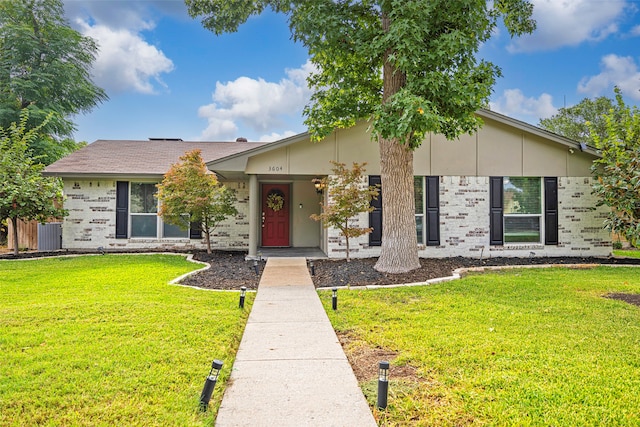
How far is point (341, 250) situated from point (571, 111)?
2327cm

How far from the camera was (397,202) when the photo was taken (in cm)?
807

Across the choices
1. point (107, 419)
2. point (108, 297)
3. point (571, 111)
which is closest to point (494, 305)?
point (107, 419)

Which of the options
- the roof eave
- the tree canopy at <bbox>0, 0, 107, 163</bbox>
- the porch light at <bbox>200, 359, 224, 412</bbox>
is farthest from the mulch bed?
the tree canopy at <bbox>0, 0, 107, 163</bbox>

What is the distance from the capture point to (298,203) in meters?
13.4

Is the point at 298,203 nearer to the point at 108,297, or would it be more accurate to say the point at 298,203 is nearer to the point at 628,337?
the point at 108,297

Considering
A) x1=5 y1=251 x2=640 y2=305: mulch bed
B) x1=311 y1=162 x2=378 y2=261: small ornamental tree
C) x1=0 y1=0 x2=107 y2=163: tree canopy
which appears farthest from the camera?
x1=0 y1=0 x2=107 y2=163: tree canopy

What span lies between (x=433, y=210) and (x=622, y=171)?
4058 millimetres

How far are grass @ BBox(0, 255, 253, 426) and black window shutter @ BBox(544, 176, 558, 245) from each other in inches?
342

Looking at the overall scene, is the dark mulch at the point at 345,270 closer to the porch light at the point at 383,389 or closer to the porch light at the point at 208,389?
the porch light at the point at 208,389

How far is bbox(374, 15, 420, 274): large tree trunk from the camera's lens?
801 centimetres

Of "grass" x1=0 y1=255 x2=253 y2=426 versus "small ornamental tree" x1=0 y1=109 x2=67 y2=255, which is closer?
"grass" x1=0 y1=255 x2=253 y2=426

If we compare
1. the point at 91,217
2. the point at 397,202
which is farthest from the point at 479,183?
the point at 91,217

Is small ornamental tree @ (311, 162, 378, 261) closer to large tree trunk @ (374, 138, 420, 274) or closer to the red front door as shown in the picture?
large tree trunk @ (374, 138, 420, 274)

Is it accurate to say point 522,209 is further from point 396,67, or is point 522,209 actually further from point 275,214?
point 275,214
